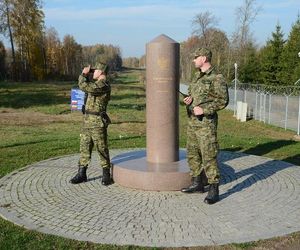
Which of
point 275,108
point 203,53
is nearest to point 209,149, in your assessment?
point 203,53

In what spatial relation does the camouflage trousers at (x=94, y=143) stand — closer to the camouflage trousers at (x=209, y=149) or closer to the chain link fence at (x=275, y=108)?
the camouflage trousers at (x=209, y=149)

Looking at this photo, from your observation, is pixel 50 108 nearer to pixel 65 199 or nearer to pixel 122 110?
pixel 122 110

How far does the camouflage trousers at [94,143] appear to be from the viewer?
22.2ft

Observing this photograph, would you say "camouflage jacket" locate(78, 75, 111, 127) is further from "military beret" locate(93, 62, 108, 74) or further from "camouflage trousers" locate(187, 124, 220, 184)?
"camouflage trousers" locate(187, 124, 220, 184)

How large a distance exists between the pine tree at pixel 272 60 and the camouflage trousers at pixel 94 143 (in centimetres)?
2955

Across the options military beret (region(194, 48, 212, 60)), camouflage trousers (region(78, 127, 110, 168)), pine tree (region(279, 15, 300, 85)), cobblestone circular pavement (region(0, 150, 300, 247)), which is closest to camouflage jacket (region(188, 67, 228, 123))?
military beret (region(194, 48, 212, 60))

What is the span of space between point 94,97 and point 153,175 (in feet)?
5.12

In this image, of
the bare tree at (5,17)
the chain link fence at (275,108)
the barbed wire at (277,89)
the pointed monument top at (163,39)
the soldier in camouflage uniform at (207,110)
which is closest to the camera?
the soldier in camouflage uniform at (207,110)

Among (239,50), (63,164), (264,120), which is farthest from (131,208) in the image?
(239,50)

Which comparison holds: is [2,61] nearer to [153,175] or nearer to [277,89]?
[277,89]

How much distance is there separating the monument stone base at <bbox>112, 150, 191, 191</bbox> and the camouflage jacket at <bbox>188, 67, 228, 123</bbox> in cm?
121

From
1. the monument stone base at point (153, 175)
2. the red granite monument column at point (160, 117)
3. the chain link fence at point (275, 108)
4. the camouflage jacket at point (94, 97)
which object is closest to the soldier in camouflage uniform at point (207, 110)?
the monument stone base at point (153, 175)

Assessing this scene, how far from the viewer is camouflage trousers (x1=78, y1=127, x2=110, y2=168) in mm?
6754

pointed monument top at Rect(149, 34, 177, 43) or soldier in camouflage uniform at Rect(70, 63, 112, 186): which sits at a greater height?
pointed monument top at Rect(149, 34, 177, 43)
